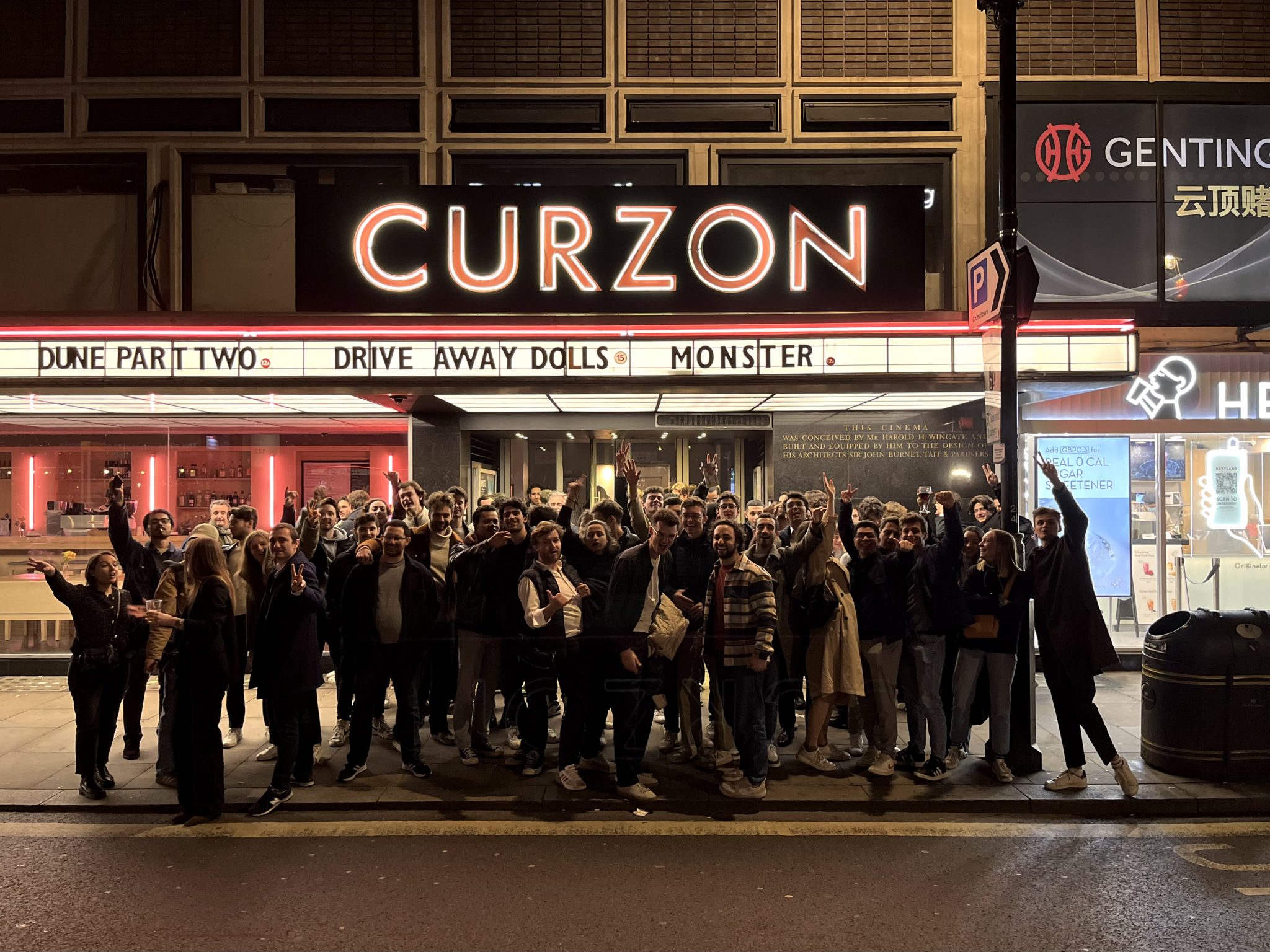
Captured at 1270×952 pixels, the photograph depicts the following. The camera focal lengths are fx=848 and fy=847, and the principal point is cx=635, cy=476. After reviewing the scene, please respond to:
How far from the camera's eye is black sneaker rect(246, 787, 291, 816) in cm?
602

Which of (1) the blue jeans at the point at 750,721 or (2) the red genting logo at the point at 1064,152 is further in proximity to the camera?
(2) the red genting logo at the point at 1064,152

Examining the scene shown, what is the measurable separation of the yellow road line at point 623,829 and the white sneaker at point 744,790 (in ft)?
1.04

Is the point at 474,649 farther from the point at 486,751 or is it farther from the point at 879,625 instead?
the point at 879,625

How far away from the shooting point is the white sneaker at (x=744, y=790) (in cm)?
622

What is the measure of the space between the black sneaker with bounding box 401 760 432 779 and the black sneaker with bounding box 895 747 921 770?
3777 millimetres

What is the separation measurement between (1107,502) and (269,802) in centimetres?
1044

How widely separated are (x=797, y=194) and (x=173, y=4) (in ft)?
31.7

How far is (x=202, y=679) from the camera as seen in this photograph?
232 inches

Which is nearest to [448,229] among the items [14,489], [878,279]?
[878,279]

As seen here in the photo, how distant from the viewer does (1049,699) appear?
9547mm

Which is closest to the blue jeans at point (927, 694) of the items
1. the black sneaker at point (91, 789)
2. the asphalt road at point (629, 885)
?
the asphalt road at point (629, 885)

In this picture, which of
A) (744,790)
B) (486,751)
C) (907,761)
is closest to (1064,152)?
(907,761)

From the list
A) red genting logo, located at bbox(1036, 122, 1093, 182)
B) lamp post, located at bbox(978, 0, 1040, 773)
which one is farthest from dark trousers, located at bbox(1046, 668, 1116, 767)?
red genting logo, located at bbox(1036, 122, 1093, 182)

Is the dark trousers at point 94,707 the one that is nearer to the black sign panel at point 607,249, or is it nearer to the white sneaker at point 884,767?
the black sign panel at point 607,249
